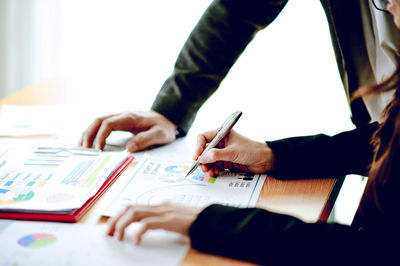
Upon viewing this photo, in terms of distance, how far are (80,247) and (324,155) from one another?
47cm

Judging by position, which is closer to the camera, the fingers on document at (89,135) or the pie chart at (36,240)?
the pie chart at (36,240)

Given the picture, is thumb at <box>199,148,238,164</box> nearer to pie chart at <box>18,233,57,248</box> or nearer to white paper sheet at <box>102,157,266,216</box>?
white paper sheet at <box>102,157,266,216</box>

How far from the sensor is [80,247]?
647mm

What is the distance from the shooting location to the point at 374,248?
64 centimetres

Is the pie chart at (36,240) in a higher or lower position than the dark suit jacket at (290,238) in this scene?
lower

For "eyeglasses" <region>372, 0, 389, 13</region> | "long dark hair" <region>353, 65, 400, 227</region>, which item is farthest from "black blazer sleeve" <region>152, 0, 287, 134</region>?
"long dark hair" <region>353, 65, 400, 227</region>

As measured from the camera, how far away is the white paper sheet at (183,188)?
77 centimetres

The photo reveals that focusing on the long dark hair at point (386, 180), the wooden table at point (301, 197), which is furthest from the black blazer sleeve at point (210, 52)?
the long dark hair at point (386, 180)

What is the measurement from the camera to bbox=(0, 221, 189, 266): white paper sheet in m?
0.61

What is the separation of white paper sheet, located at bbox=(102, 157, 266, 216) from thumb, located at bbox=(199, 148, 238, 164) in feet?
0.10

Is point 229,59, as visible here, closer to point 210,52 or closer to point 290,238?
point 210,52

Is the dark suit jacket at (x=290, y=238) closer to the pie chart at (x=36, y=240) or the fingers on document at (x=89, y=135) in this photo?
the pie chart at (x=36, y=240)

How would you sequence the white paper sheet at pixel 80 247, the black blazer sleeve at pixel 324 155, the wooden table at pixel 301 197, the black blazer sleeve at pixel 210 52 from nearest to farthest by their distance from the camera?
the white paper sheet at pixel 80 247 → the wooden table at pixel 301 197 → the black blazer sleeve at pixel 324 155 → the black blazer sleeve at pixel 210 52

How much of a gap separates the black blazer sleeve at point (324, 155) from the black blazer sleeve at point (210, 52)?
326 mm
